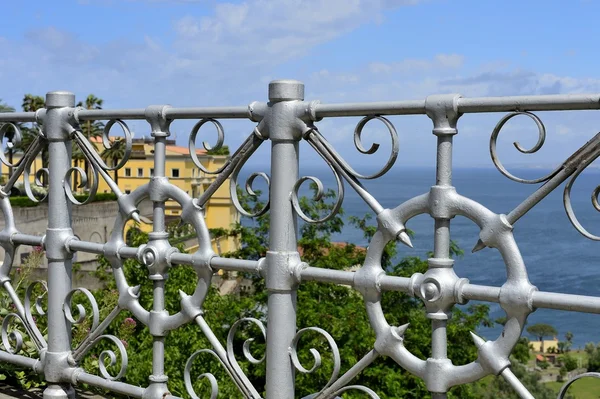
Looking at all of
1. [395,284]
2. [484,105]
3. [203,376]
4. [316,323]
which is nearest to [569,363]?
[316,323]

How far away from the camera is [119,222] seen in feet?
11.4

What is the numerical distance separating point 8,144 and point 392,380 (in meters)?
10.5

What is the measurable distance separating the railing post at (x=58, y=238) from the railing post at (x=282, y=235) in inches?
46.9

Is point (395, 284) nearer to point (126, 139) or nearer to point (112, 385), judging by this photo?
point (126, 139)

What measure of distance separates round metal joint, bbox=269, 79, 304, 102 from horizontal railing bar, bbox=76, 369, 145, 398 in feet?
4.29

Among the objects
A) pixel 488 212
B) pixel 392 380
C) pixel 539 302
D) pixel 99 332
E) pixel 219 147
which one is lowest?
pixel 392 380

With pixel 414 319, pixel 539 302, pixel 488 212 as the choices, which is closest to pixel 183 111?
pixel 488 212

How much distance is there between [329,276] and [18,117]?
1.88 meters

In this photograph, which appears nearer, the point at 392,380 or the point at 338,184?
the point at 338,184

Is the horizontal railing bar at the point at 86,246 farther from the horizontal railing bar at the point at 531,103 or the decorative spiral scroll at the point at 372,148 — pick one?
the horizontal railing bar at the point at 531,103

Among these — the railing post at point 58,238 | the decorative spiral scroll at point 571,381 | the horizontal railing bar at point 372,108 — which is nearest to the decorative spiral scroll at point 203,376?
the railing post at point 58,238

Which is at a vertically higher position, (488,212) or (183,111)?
(183,111)

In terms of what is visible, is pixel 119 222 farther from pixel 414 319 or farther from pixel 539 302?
pixel 414 319

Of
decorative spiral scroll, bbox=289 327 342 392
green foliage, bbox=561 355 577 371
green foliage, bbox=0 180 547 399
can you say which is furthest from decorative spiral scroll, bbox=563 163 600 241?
green foliage, bbox=561 355 577 371
